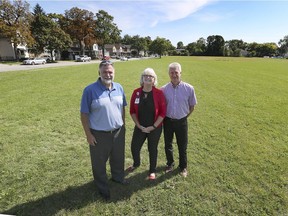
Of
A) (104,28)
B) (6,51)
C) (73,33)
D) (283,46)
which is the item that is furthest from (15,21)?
(283,46)

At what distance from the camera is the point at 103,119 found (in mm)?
2969

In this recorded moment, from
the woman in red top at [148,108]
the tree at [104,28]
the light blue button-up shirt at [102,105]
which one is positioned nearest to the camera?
the light blue button-up shirt at [102,105]

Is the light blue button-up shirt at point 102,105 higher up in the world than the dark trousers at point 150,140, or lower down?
higher up

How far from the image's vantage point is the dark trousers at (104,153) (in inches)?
123

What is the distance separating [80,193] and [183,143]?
197 centimetres

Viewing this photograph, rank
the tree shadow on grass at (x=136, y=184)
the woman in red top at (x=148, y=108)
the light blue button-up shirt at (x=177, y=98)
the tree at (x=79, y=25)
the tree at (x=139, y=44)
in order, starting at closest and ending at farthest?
the woman in red top at (x=148, y=108) → the tree shadow on grass at (x=136, y=184) → the light blue button-up shirt at (x=177, y=98) → the tree at (x=79, y=25) → the tree at (x=139, y=44)

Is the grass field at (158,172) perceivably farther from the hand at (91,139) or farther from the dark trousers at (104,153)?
the hand at (91,139)

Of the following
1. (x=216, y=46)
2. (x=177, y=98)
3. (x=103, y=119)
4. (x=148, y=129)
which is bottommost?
(x=148, y=129)

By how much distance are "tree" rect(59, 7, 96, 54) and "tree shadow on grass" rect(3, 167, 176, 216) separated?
6830 cm

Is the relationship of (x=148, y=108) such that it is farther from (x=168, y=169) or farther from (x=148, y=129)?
(x=168, y=169)

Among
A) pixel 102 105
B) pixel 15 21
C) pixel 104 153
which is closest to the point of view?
pixel 102 105

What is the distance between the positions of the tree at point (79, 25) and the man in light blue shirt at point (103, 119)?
6832cm

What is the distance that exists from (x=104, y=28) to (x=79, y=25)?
10.3 meters

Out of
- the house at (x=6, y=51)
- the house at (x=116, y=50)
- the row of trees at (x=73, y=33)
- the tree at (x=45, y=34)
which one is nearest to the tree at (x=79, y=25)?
the row of trees at (x=73, y=33)
